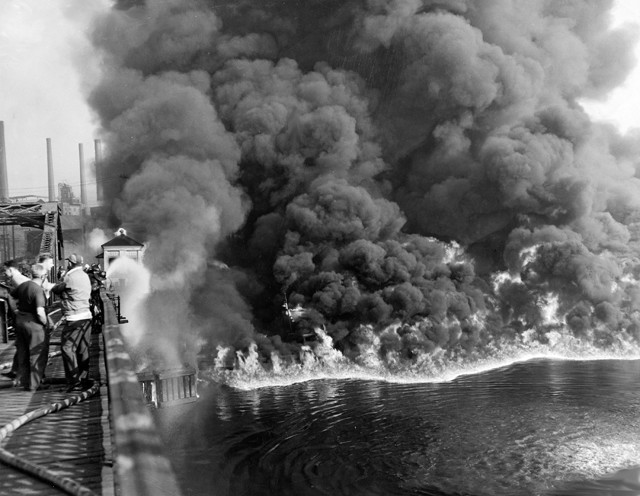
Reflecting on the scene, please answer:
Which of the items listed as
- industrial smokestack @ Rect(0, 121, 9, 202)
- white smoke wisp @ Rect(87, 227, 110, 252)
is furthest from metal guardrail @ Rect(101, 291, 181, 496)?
industrial smokestack @ Rect(0, 121, 9, 202)

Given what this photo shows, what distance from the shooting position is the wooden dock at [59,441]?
3.21 metres

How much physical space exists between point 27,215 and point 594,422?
27.2 meters

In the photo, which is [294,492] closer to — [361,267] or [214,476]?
[214,476]

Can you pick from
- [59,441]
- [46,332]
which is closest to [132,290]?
[46,332]

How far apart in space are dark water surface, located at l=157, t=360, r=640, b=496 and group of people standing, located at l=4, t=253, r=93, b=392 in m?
14.1

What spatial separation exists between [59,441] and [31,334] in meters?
2.11

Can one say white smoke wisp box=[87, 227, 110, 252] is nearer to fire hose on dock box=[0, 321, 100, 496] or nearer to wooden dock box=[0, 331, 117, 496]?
wooden dock box=[0, 331, 117, 496]

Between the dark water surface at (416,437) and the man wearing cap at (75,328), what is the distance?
14067 millimetres

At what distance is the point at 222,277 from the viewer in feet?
118

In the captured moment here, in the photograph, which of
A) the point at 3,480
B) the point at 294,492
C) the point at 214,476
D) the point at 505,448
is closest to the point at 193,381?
the point at 214,476

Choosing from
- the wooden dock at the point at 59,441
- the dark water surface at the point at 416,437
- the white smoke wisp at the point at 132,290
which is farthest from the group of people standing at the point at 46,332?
the white smoke wisp at the point at 132,290

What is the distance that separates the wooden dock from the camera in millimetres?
3209

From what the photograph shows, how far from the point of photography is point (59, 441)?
3.92 m

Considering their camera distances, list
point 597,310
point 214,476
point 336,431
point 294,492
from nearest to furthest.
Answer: point 294,492 < point 214,476 < point 336,431 < point 597,310
